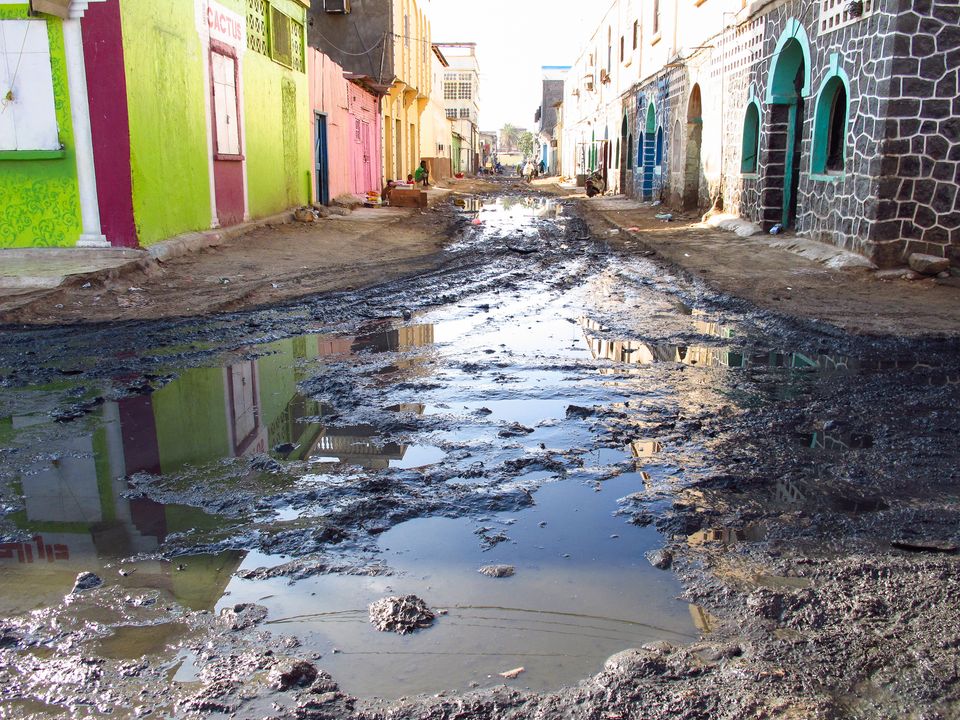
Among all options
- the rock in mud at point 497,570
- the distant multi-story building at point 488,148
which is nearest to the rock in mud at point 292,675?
the rock in mud at point 497,570

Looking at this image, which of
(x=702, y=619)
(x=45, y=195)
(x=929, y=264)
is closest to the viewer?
(x=702, y=619)

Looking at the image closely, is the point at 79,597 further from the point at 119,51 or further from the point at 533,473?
the point at 119,51

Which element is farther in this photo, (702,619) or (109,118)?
(109,118)

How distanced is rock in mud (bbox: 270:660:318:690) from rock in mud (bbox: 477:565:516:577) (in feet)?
2.49

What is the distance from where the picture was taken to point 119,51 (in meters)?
9.09

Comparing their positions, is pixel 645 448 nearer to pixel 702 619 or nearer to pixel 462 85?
pixel 702 619

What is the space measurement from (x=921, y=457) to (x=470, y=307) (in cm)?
467

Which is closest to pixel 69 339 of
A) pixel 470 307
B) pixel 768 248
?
pixel 470 307

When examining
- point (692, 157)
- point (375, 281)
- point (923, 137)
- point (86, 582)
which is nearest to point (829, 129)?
point (923, 137)

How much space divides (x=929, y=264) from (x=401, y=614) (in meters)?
8.38

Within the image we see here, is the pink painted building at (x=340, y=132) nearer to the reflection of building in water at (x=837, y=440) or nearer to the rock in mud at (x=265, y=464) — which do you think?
the rock in mud at (x=265, y=464)

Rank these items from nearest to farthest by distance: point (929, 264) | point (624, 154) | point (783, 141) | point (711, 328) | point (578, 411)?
point (578, 411)
point (711, 328)
point (929, 264)
point (783, 141)
point (624, 154)

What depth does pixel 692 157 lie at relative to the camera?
20.0 metres

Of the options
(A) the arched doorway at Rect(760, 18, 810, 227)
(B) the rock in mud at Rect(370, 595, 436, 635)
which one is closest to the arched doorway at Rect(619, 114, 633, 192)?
(A) the arched doorway at Rect(760, 18, 810, 227)
